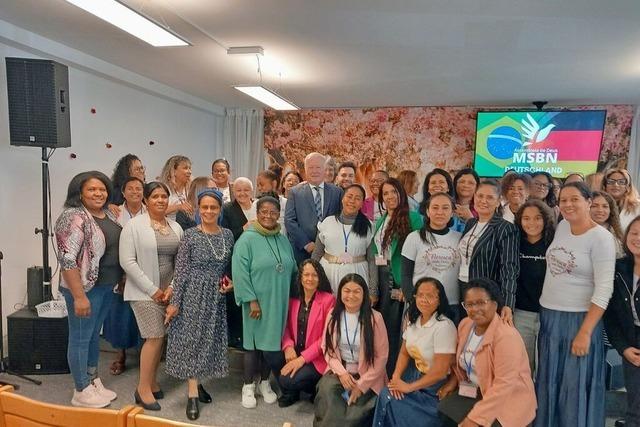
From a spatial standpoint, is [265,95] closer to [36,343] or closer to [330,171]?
[330,171]

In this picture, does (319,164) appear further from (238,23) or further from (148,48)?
(148,48)

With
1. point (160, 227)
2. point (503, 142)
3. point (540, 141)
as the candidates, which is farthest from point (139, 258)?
point (540, 141)

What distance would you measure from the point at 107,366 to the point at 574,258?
3.28 meters

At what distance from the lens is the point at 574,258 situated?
209 cm

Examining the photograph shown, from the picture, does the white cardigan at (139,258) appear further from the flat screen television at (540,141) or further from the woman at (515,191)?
the flat screen television at (540,141)

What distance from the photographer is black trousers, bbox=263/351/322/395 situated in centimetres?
271

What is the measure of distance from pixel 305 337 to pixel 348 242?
675 mm

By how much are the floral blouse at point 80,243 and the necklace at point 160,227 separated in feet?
0.98

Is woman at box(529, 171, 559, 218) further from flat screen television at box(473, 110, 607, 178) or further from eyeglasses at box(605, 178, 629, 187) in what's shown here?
flat screen television at box(473, 110, 607, 178)

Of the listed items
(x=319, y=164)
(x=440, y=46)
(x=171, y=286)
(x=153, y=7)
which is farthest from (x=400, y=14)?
(x=171, y=286)

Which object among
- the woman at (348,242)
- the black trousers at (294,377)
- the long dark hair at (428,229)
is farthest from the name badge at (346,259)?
the black trousers at (294,377)

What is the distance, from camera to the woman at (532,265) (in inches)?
90.5

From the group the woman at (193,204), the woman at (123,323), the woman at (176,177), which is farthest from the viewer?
the woman at (176,177)

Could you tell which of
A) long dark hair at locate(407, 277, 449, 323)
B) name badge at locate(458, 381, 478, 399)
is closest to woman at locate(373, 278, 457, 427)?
long dark hair at locate(407, 277, 449, 323)
